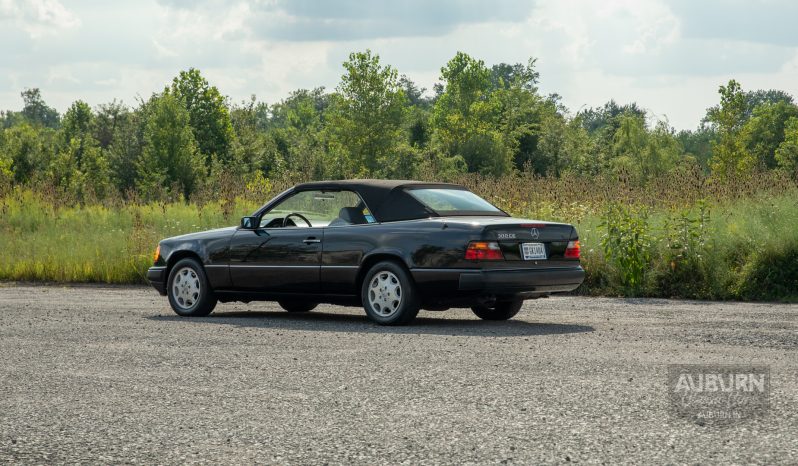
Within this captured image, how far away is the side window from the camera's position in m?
12.3

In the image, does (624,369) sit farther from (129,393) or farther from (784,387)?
(129,393)

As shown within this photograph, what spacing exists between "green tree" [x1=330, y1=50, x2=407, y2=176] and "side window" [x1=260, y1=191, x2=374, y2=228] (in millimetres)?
47797

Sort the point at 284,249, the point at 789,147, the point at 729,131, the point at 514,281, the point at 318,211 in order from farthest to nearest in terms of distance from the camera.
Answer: the point at 789,147 < the point at 729,131 < the point at 318,211 < the point at 284,249 < the point at 514,281

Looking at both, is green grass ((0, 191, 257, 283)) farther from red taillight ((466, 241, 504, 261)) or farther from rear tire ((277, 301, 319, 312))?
red taillight ((466, 241, 504, 261))

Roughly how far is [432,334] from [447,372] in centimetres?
271

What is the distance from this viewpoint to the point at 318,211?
12734mm

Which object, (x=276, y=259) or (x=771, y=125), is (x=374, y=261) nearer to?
(x=276, y=259)

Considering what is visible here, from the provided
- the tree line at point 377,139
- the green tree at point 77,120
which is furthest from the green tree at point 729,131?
the green tree at point 77,120

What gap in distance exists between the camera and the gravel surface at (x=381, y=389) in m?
5.66

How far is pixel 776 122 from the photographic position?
3494 inches

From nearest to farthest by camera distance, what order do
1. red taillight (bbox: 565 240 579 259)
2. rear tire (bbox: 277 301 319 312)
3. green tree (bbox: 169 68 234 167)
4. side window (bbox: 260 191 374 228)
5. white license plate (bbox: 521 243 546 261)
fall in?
white license plate (bbox: 521 243 546 261) < red taillight (bbox: 565 240 579 259) < side window (bbox: 260 191 374 228) < rear tire (bbox: 277 301 319 312) < green tree (bbox: 169 68 234 167)

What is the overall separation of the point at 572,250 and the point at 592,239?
4.98 m

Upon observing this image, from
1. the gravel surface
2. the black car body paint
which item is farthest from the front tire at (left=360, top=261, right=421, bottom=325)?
the gravel surface

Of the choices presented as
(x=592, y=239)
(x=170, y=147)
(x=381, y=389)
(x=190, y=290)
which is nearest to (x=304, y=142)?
(x=170, y=147)
